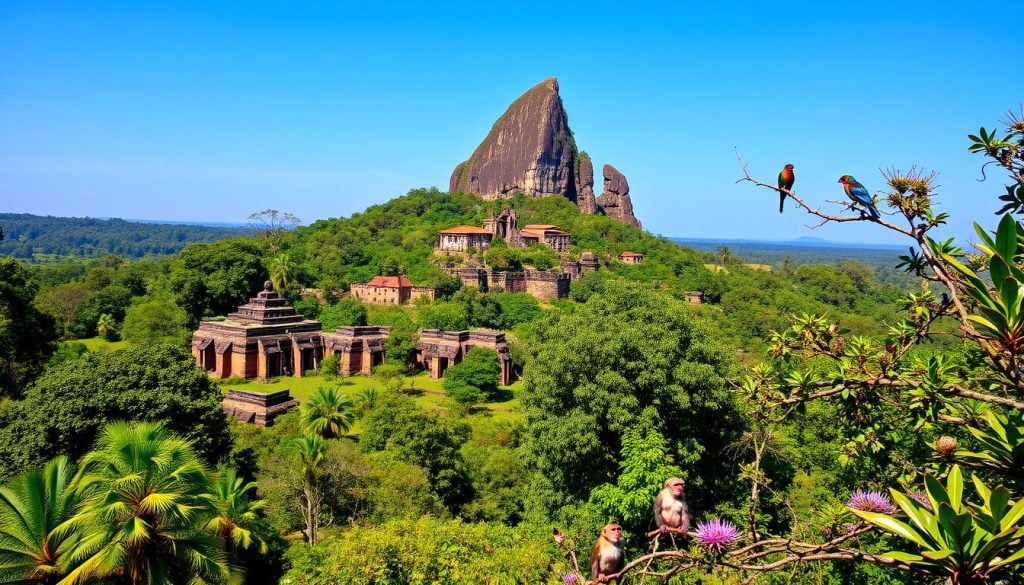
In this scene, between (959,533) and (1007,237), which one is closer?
(959,533)

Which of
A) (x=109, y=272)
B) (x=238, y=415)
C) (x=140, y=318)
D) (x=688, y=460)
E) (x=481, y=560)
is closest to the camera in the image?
(x=481, y=560)

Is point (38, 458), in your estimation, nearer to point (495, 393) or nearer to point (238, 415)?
point (238, 415)

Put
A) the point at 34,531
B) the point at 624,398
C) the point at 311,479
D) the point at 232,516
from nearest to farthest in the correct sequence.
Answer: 1. the point at 34,531
2. the point at 232,516
3. the point at 624,398
4. the point at 311,479

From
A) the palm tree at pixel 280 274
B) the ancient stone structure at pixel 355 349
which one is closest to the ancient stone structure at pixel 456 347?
the ancient stone structure at pixel 355 349

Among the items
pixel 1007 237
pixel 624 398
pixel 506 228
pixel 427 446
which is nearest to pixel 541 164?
pixel 506 228

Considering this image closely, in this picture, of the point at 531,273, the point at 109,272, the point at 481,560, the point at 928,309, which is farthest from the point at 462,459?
the point at 109,272

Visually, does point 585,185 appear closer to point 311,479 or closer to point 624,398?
point 311,479

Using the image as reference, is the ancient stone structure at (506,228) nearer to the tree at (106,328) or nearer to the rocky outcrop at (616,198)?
the rocky outcrop at (616,198)
